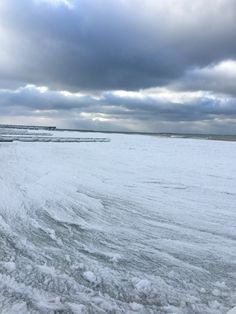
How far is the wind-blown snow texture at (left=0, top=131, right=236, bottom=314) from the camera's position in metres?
3.47

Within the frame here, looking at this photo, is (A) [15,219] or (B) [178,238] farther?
(A) [15,219]

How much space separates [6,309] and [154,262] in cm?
202

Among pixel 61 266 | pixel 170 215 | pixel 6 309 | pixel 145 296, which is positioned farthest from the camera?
pixel 170 215

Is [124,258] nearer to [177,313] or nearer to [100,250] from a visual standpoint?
[100,250]

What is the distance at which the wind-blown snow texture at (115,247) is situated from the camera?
3.47 m

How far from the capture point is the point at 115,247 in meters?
4.98

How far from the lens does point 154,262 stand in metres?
4.55

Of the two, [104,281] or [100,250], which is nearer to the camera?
[104,281]

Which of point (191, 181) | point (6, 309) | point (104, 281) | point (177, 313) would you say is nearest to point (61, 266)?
point (104, 281)

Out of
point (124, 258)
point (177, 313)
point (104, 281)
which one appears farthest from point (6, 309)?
point (124, 258)

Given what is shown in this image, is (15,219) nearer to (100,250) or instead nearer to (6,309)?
(100,250)

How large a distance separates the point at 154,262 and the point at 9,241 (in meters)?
2.00

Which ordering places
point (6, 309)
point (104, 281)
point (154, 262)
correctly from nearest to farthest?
point (6, 309), point (104, 281), point (154, 262)

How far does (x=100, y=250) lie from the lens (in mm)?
4844
